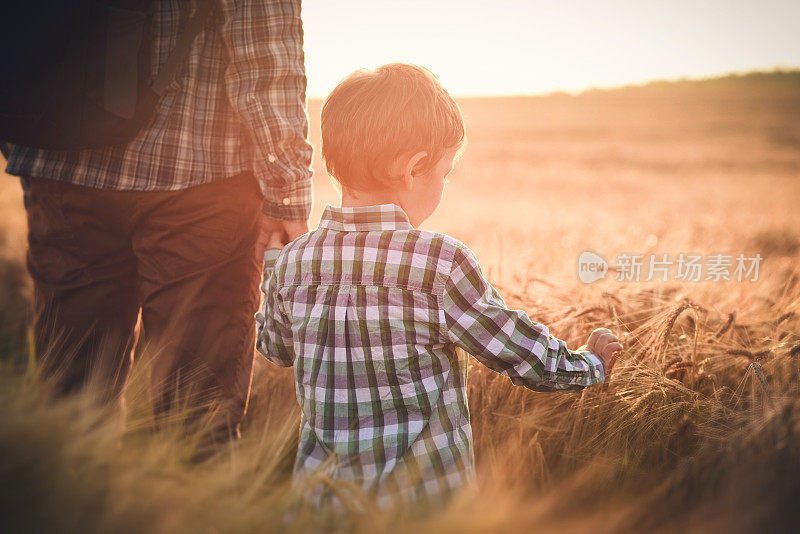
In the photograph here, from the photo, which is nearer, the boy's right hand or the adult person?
the boy's right hand

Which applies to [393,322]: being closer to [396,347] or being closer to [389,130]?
[396,347]

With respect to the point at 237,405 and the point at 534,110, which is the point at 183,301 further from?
the point at 534,110

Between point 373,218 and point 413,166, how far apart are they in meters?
0.14

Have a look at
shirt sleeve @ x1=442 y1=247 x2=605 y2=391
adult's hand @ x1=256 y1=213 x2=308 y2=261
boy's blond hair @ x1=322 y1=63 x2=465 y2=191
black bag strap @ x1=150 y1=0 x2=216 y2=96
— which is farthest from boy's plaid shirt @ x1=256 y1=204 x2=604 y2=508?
black bag strap @ x1=150 y1=0 x2=216 y2=96

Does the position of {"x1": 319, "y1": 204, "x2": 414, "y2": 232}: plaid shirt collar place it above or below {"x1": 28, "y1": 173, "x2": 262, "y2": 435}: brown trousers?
above

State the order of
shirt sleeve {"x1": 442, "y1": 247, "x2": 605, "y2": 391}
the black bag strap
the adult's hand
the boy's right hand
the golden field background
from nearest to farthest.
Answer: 1. the golden field background
2. shirt sleeve {"x1": 442, "y1": 247, "x2": 605, "y2": 391}
3. the boy's right hand
4. the black bag strap
5. the adult's hand

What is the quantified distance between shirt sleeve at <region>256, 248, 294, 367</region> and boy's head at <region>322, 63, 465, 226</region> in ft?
0.92

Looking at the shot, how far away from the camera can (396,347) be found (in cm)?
103

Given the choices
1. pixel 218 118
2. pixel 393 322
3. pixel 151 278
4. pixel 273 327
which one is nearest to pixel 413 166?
pixel 393 322

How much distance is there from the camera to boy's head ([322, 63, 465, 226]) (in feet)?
3.54

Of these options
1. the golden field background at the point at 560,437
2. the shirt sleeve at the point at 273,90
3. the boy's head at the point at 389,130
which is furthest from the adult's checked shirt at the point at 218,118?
the golden field background at the point at 560,437

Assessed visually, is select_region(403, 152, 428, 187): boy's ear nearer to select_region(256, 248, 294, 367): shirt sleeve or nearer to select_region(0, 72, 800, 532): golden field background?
select_region(256, 248, 294, 367): shirt sleeve

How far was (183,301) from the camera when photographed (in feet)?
4.53

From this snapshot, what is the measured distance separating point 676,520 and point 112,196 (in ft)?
4.44
